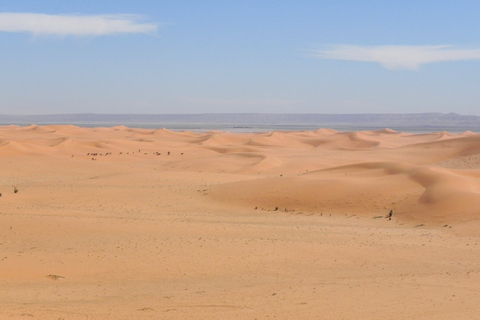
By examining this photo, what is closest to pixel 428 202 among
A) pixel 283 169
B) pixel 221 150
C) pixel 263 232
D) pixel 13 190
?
pixel 263 232

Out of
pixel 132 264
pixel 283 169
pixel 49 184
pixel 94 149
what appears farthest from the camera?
pixel 94 149

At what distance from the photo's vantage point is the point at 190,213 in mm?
20734

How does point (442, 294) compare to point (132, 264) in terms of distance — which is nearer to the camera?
point (442, 294)

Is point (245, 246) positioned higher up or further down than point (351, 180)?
further down

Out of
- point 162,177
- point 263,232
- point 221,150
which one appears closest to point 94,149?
point 221,150

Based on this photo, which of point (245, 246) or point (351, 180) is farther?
point (351, 180)

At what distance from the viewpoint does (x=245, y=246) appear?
1416 centimetres

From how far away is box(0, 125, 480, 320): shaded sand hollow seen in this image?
9.42 m

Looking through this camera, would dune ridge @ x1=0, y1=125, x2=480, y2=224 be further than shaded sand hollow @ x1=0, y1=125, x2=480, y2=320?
Yes

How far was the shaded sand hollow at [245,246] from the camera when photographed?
30.9 feet

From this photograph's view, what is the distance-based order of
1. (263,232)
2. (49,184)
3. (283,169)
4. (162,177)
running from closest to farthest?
(263,232), (49,184), (162,177), (283,169)

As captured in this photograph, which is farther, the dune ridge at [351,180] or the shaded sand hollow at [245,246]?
the dune ridge at [351,180]

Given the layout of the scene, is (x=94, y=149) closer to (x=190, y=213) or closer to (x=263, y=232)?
(x=190, y=213)

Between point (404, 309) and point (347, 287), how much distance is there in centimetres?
154
